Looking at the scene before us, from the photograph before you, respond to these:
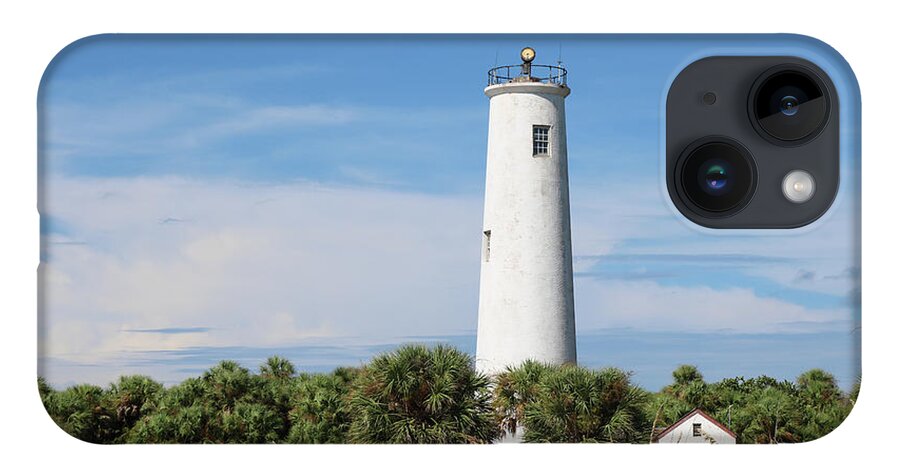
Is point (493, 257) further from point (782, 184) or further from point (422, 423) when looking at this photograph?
point (782, 184)

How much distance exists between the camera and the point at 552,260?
81.1ft

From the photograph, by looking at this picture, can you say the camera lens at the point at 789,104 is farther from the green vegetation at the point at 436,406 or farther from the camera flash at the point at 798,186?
the green vegetation at the point at 436,406

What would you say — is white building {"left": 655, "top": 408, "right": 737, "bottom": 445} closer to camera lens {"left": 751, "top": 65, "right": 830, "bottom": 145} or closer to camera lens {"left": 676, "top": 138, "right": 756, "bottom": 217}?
camera lens {"left": 676, "top": 138, "right": 756, "bottom": 217}

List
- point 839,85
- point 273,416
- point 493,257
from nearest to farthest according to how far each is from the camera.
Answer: point 839,85 < point 273,416 < point 493,257

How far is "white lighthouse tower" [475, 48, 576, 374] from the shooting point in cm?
2425

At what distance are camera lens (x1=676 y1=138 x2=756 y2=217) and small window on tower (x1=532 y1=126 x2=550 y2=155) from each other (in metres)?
7.58

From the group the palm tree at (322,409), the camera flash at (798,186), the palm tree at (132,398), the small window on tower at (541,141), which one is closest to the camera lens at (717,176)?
the camera flash at (798,186)

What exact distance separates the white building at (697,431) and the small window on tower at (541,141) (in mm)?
7407

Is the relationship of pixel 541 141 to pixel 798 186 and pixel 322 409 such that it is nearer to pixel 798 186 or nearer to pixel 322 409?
pixel 322 409

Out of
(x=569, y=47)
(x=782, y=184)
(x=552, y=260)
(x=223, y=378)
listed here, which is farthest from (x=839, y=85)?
(x=223, y=378)

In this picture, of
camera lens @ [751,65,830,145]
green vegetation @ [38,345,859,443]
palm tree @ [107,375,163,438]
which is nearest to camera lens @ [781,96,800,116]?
camera lens @ [751,65,830,145]

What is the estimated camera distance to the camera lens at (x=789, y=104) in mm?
17531

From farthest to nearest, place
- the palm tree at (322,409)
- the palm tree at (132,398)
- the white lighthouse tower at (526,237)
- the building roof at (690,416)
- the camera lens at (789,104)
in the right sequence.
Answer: the white lighthouse tower at (526,237) < the palm tree at (322,409) < the palm tree at (132,398) < the building roof at (690,416) < the camera lens at (789,104)

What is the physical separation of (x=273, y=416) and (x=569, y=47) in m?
8.48
